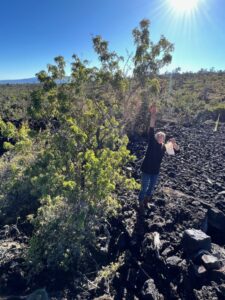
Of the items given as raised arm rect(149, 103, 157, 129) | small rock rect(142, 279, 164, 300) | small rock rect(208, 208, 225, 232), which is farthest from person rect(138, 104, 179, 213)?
small rock rect(142, 279, 164, 300)

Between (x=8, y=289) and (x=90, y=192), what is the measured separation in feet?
5.72

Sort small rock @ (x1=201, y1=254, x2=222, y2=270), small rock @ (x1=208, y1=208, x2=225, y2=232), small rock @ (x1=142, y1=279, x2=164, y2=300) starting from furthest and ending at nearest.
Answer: small rock @ (x1=208, y1=208, x2=225, y2=232) < small rock @ (x1=201, y1=254, x2=222, y2=270) < small rock @ (x1=142, y1=279, x2=164, y2=300)

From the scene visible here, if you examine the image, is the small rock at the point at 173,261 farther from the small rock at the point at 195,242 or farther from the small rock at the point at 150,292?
the small rock at the point at 150,292

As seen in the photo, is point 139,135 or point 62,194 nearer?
point 62,194

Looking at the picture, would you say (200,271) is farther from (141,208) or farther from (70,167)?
(70,167)

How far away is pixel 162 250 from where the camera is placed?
4.38 metres

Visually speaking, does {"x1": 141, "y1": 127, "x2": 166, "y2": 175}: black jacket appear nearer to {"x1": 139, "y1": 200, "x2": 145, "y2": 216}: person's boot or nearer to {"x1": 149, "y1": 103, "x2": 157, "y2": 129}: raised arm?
{"x1": 149, "y1": 103, "x2": 157, "y2": 129}: raised arm

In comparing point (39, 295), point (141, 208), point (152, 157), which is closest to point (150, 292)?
point (39, 295)

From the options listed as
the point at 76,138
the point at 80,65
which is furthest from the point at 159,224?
the point at 80,65

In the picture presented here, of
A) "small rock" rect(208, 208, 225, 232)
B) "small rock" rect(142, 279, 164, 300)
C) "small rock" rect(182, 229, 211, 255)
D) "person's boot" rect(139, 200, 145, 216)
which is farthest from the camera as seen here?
"person's boot" rect(139, 200, 145, 216)

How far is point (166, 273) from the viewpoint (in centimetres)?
395

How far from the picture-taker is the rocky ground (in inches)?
146

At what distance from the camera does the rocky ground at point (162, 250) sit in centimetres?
371

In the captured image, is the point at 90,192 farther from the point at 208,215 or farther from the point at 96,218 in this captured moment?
the point at 208,215
